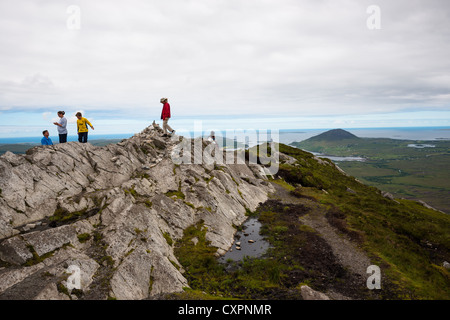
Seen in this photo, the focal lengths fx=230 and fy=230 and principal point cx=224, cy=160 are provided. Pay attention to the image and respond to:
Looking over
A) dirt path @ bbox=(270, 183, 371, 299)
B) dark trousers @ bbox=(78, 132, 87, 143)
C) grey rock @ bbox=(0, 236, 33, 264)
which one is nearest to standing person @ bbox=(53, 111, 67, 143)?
dark trousers @ bbox=(78, 132, 87, 143)

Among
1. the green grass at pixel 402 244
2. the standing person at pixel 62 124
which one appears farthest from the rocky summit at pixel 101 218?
the green grass at pixel 402 244

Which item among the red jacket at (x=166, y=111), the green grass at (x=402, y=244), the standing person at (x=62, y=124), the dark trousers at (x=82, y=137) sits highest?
the red jacket at (x=166, y=111)

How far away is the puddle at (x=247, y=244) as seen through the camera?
103ft

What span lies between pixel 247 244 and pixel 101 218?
2033 cm

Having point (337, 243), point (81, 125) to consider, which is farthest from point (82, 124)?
point (337, 243)

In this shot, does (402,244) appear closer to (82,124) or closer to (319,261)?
(319,261)

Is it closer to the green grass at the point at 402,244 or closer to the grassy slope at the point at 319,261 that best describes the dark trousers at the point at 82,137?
the grassy slope at the point at 319,261

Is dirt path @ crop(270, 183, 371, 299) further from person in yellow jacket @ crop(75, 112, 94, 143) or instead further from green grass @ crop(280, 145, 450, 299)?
person in yellow jacket @ crop(75, 112, 94, 143)

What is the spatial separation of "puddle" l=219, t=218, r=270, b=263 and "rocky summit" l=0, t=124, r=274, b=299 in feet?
4.99

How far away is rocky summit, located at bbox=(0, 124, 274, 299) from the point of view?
2033 cm

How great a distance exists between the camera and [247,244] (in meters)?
34.5

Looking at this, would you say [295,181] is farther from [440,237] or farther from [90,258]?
[90,258]

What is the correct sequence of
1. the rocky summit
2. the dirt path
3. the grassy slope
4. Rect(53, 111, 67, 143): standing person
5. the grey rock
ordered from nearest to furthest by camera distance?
the rocky summit → the grey rock → the grassy slope → the dirt path → Rect(53, 111, 67, 143): standing person

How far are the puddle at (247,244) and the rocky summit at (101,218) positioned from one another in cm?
152
